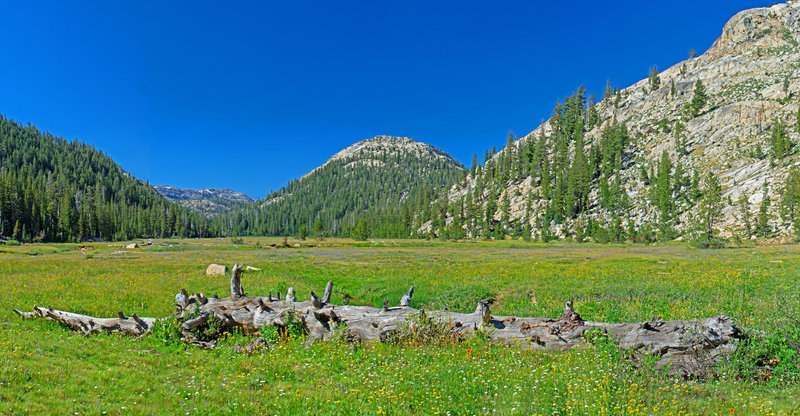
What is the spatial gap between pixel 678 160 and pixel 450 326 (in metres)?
134

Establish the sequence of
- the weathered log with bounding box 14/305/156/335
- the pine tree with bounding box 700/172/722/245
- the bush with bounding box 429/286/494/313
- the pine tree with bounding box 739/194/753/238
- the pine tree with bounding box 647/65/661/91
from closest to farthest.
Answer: the weathered log with bounding box 14/305/156/335, the bush with bounding box 429/286/494/313, the pine tree with bounding box 739/194/753/238, the pine tree with bounding box 700/172/722/245, the pine tree with bounding box 647/65/661/91

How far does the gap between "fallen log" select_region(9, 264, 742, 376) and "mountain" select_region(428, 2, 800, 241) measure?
7852cm

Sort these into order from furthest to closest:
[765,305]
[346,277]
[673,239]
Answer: [673,239] → [346,277] → [765,305]

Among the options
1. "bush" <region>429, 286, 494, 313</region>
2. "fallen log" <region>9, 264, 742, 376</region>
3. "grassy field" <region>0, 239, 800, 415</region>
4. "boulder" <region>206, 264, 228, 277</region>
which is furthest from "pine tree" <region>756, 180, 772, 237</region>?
"boulder" <region>206, 264, 228, 277</region>

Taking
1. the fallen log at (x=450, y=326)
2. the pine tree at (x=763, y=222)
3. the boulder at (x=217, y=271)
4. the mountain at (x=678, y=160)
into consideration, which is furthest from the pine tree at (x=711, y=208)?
the boulder at (x=217, y=271)

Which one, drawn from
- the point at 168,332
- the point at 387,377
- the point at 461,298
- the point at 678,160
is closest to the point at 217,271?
the point at 168,332

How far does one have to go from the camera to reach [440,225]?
150750mm

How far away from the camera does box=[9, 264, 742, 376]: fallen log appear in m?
7.76

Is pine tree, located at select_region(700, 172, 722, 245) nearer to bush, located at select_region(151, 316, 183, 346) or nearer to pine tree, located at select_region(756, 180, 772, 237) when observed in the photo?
pine tree, located at select_region(756, 180, 772, 237)

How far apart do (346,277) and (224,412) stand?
23.7 m

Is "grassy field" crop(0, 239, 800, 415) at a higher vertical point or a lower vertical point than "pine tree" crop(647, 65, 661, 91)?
lower

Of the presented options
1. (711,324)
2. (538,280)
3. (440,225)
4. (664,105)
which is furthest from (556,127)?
(711,324)

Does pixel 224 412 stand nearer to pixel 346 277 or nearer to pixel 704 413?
pixel 704 413

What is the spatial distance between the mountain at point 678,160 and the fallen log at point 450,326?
3092 inches
